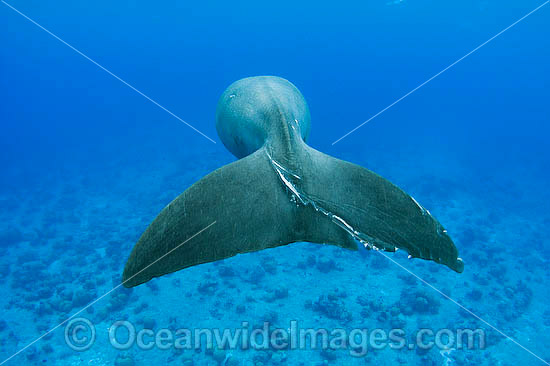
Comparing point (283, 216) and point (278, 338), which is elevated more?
point (278, 338)

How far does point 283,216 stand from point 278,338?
27.7ft

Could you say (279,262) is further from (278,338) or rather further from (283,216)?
(283,216)

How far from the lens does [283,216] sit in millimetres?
3154

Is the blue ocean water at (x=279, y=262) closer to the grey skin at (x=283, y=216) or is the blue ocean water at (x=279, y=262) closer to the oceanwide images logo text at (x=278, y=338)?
the oceanwide images logo text at (x=278, y=338)

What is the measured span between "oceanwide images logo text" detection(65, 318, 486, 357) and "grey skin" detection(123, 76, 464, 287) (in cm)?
832

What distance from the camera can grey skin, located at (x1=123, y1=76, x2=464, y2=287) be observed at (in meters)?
2.79

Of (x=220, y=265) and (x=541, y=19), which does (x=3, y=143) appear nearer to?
(x=220, y=265)

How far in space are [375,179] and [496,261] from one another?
609 inches

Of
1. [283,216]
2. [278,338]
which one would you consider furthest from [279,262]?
[283,216]

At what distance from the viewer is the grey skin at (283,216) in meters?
2.79

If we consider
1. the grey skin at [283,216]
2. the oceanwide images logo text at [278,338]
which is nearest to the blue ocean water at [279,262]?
the oceanwide images logo text at [278,338]

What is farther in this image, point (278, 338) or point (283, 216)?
point (278, 338)

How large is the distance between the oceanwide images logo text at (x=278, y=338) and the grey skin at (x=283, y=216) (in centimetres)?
832

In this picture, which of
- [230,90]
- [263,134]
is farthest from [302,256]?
[263,134]
